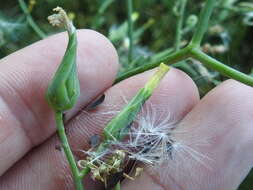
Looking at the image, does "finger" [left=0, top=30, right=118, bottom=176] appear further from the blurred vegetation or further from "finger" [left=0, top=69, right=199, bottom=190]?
the blurred vegetation

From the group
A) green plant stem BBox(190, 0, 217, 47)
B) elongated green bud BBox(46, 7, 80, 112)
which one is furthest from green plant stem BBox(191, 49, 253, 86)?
elongated green bud BBox(46, 7, 80, 112)

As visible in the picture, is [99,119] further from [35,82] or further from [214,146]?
[214,146]

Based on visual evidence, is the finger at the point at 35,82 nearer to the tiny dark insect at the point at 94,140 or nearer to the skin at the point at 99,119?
the skin at the point at 99,119

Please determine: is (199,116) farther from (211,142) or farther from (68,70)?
(68,70)

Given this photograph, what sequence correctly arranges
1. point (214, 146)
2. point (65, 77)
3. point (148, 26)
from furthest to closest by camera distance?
point (148, 26) < point (214, 146) < point (65, 77)

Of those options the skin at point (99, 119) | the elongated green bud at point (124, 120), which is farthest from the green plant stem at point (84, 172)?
the skin at point (99, 119)

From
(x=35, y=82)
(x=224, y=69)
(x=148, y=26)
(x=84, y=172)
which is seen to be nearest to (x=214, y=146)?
(x=224, y=69)

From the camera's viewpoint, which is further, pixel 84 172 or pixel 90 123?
pixel 90 123

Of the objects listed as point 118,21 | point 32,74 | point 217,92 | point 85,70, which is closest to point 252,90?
point 217,92
